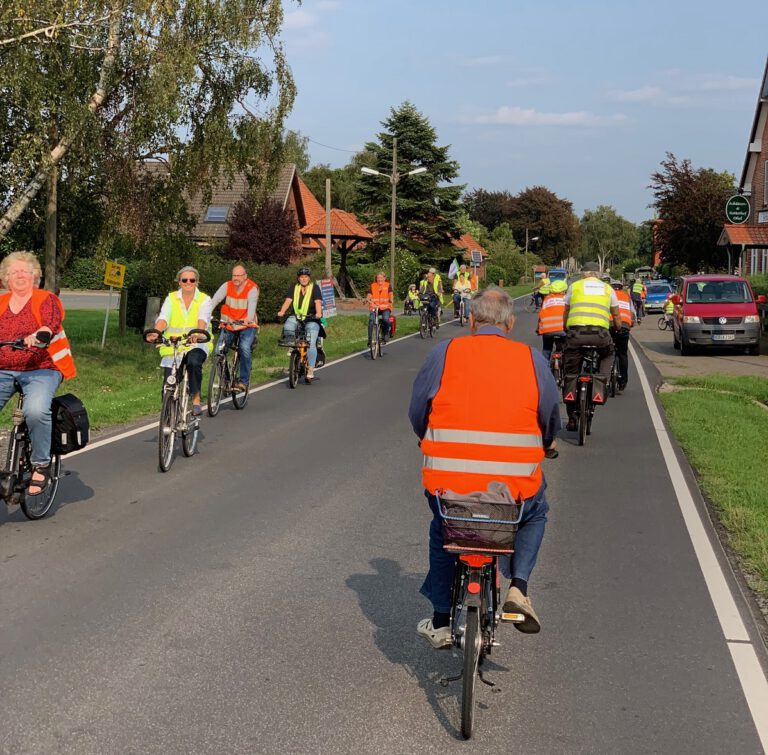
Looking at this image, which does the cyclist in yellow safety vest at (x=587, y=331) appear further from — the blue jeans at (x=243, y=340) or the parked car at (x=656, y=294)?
the parked car at (x=656, y=294)

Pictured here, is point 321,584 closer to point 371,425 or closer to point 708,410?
point 371,425

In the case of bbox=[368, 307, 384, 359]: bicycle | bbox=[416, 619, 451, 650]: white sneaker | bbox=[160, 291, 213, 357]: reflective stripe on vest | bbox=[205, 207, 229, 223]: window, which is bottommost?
bbox=[368, 307, 384, 359]: bicycle

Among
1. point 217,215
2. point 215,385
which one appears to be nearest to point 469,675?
A: point 215,385

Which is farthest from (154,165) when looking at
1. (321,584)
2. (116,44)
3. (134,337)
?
(321,584)

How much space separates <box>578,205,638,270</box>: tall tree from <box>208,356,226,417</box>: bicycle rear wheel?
168 m

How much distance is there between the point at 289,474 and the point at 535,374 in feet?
18.6

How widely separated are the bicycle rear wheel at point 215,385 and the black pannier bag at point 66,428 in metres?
5.97

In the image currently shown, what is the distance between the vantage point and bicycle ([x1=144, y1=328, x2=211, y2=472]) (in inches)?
384

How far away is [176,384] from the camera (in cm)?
1030

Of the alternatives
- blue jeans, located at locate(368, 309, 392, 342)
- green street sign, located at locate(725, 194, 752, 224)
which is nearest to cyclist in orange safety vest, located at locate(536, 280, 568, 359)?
blue jeans, located at locate(368, 309, 392, 342)

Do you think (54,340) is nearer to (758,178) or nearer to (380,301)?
(380,301)

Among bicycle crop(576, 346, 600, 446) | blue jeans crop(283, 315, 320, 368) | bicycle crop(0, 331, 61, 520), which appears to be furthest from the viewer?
blue jeans crop(283, 315, 320, 368)

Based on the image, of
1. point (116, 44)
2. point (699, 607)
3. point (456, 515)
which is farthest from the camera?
point (116, 44)

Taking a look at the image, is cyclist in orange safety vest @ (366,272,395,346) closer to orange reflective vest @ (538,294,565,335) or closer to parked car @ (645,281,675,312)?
orange reflective vest @ (538,294,565,335)
